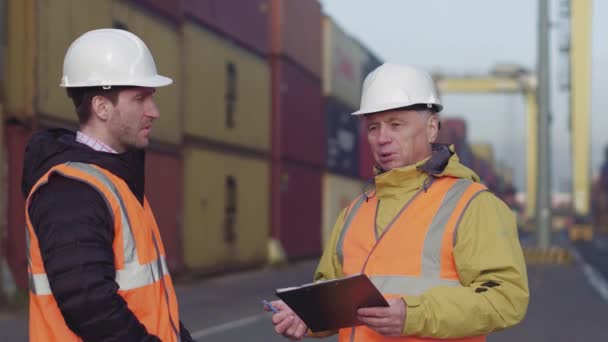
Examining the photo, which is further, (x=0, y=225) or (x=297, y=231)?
(x=297, y=231)

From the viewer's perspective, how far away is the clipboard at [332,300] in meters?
2.80

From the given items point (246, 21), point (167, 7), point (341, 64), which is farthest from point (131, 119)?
point (341, 64)

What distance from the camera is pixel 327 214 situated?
30.0 metres

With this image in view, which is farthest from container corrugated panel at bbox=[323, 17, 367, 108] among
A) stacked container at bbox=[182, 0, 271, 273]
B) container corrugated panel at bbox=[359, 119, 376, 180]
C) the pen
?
the pen

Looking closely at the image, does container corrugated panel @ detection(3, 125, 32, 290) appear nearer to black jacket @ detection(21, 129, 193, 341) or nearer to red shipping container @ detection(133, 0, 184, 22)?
red shipping container @ detection(133, 0, 184, 22)

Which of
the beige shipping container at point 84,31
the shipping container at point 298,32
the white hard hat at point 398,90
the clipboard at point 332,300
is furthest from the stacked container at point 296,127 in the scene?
the clipboard at point 332,300

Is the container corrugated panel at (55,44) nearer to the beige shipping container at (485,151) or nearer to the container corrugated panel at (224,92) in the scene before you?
the container corrugated panel at (224,92)

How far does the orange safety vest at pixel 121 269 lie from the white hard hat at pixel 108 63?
0.30 m

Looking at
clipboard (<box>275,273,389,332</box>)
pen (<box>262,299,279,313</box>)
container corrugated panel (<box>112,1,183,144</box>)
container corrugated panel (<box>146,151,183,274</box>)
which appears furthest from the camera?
container corrugated panel (<box>146,151,183,274</box>)

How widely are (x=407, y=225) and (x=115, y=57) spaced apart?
3.39 ft

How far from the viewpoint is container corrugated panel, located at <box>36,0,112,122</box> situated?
13.6m

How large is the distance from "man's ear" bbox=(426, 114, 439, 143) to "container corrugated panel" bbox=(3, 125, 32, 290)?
34.8ft

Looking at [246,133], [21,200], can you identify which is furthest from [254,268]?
[21,200]

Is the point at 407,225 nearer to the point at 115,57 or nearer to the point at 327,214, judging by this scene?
the point at 115,57
